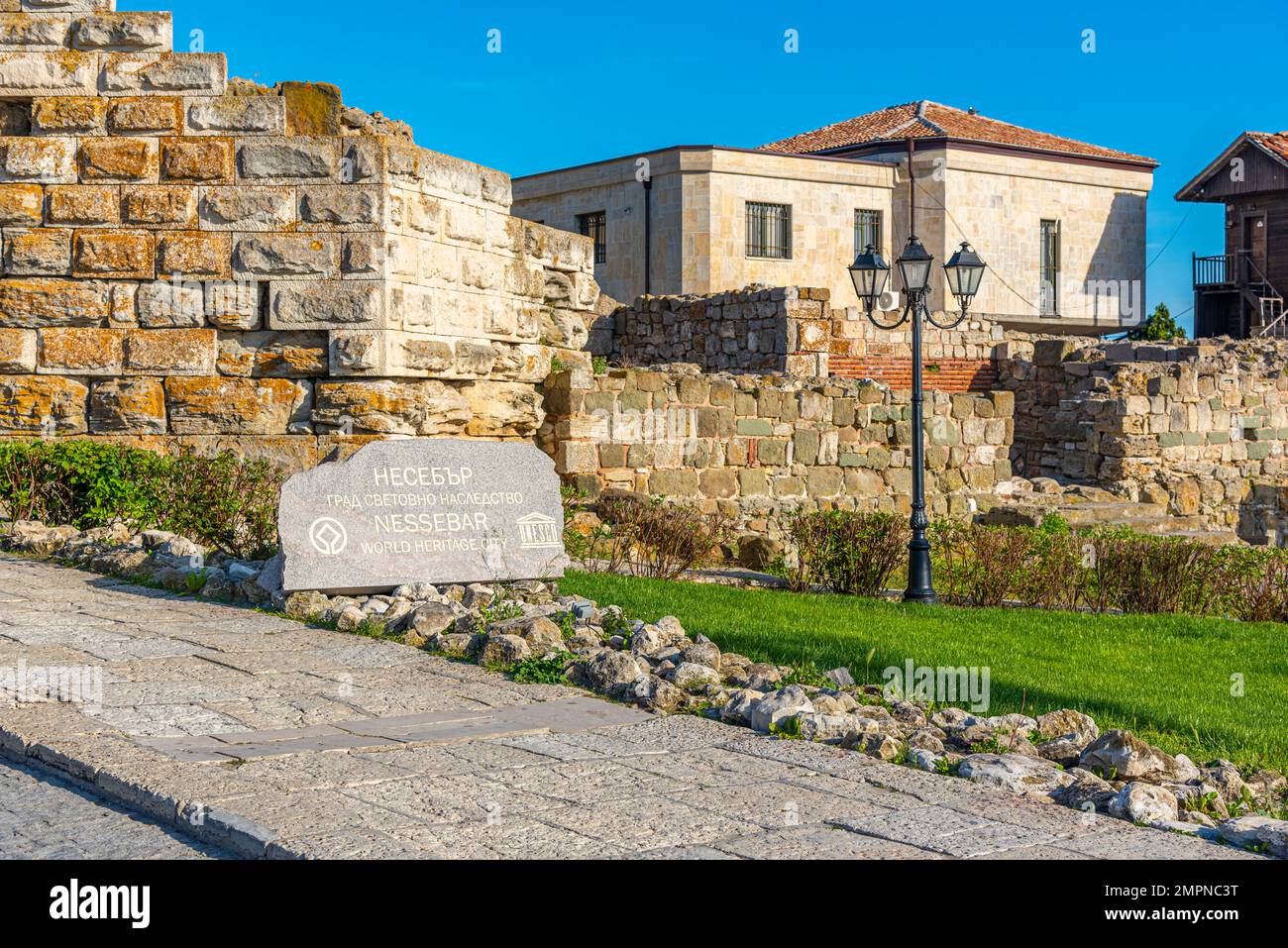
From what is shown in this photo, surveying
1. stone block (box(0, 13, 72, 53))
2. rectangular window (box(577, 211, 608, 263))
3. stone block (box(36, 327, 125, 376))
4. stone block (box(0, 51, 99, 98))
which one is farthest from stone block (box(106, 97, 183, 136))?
rectangular window (box(577, 211, 608, 263))

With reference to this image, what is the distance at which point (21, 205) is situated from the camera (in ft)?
39.0

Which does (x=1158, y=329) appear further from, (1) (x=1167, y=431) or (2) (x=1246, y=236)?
(1) (x=1167, y=431)

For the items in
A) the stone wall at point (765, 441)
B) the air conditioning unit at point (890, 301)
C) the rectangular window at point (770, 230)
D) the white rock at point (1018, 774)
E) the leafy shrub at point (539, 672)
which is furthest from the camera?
the rectangular window at point (770, 230)

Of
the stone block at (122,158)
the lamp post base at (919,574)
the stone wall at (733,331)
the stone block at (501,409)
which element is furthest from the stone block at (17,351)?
the stone wall at (733,331)

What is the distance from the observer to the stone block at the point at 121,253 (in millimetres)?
11812

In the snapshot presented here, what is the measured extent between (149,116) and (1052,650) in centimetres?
822

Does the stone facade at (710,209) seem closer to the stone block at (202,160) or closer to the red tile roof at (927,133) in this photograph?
the red tile roof at (927,133)

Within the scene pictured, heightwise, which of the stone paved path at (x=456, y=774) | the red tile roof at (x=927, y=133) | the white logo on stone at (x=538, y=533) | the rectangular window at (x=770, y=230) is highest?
the red tile roof at (x=927, y=133)

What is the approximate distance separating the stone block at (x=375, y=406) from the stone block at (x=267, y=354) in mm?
240

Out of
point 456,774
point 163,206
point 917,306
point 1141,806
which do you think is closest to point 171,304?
point 163,206

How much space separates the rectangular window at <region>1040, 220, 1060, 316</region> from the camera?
35.9 meters

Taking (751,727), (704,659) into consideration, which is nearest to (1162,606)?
(704,659)

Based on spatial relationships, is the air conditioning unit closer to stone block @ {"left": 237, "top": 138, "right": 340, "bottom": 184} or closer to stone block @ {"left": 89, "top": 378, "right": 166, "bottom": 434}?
stone block @ {"left": 237, "top": 138, "right": 340, "bottom": 184}
